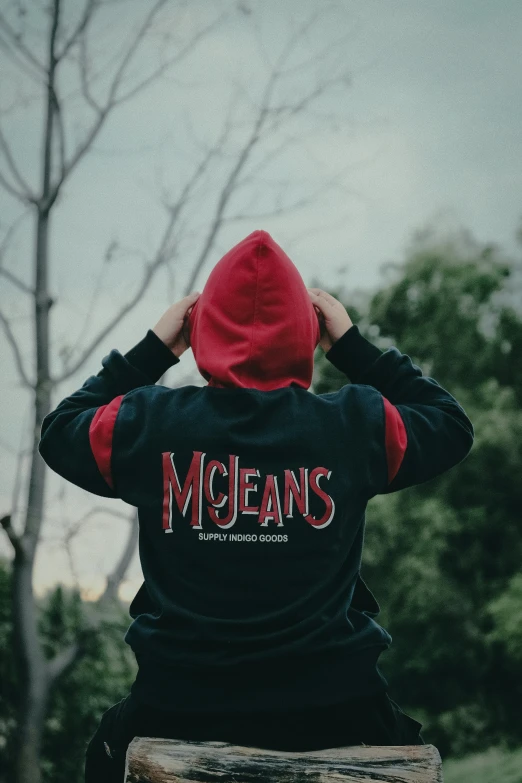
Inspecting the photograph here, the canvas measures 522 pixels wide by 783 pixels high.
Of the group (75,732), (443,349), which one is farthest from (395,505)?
(75,732)

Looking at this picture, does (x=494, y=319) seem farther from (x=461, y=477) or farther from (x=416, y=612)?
(x=416, y=612)

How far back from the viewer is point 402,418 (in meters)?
1.61

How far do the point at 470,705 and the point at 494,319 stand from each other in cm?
764

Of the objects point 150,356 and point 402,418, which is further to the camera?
point 150,356

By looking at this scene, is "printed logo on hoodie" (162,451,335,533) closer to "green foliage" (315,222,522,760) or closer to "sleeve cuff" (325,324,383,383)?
"sleeve cuff" (325,324,383,383)

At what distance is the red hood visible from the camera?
1642 millimetres

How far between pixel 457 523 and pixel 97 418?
1391 cm

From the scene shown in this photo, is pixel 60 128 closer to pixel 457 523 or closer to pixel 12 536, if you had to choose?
pixel 12 536

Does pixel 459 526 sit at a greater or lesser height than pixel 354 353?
lesser

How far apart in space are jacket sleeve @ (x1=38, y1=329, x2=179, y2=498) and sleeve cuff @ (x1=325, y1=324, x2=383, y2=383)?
15.4 inches

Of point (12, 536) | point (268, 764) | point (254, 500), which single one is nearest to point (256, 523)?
point (254, 500)

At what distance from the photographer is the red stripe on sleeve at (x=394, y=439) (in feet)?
5.11

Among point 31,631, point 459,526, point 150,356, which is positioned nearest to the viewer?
point 150,356

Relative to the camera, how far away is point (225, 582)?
152cm
